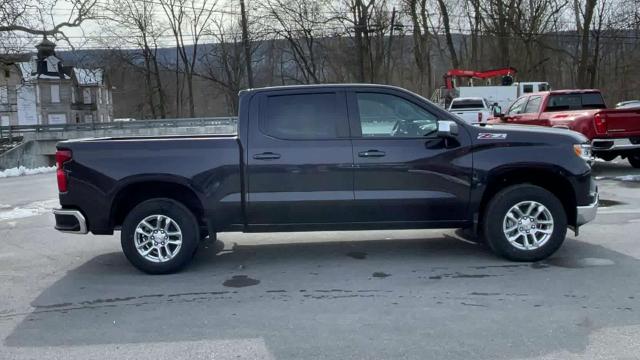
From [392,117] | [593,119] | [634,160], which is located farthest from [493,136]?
[634,160]

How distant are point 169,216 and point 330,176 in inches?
67.6

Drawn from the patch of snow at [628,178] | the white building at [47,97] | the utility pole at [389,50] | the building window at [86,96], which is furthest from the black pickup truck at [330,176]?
the building window at [86,96]

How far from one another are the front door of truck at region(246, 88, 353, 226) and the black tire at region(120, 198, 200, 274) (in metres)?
0.63

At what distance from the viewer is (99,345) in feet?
14.0

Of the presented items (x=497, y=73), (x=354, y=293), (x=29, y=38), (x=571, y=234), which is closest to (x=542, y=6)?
(x=497, y=73)

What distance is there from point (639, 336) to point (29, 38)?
27.3 m

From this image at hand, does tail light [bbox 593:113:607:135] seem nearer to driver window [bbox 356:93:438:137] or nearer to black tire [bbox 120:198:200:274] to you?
driver window [bbox 356:93:438:137]

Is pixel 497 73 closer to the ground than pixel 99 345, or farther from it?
farther from it

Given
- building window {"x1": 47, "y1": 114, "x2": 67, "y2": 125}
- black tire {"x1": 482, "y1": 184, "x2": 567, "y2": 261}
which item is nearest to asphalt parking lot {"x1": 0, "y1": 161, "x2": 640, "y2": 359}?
black tire {"x1": 482, "y1": 184, "x2": 567, "y2": 261}

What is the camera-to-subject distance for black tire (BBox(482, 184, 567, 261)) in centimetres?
597

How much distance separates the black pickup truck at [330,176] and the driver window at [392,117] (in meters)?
0.01

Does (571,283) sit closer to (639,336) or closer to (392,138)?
(639,336)

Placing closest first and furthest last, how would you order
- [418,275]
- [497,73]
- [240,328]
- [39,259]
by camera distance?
[240,328], [418,275], [39,259], [497,73]

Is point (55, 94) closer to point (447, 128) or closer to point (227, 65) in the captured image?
point (227, 65)
